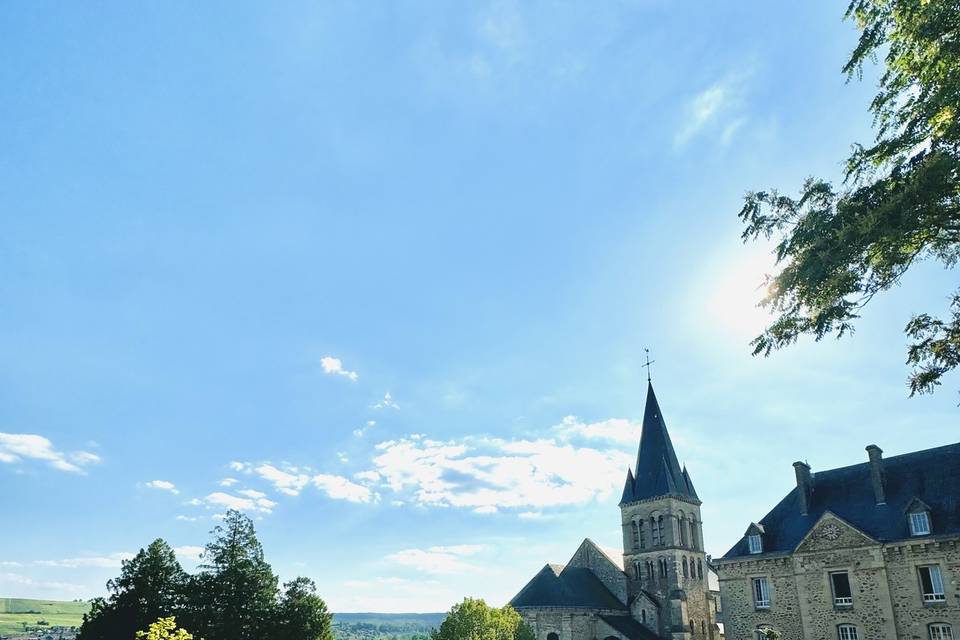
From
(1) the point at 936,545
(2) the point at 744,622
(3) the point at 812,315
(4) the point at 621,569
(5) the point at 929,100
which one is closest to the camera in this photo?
(5) the point at 929,100

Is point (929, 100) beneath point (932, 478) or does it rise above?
above

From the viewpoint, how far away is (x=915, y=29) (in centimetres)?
1023

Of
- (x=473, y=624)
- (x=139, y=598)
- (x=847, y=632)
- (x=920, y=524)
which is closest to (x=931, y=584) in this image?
(x=920, y=524)

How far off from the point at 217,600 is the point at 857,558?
3592 centimetres

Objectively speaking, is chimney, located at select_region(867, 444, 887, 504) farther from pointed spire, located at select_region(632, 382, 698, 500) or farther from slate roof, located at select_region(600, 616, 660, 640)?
slate roof, located at select_region(600, 616, 660, 640)

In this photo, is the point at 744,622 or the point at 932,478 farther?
the point at 744,622

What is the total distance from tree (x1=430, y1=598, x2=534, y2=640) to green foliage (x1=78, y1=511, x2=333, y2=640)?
1639 centimetres

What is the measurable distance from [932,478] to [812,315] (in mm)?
25965

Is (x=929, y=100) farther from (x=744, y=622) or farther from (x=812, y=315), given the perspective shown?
(x=744, y=622)

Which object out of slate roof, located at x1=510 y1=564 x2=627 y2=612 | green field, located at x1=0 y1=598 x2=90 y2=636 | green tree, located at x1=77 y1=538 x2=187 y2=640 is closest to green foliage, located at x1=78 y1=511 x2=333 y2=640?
green tree, located at x1=77 y1=538 x2=187 y2=640

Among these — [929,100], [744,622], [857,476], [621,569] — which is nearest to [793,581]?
[744,622]

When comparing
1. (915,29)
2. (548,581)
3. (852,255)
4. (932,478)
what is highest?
(915,29)

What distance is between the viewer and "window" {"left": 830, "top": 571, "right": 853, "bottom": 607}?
3014cm

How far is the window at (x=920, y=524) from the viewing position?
28500 millimetres
